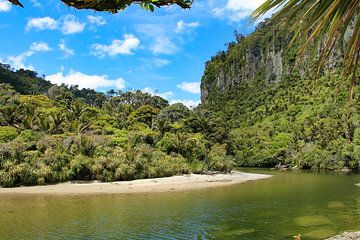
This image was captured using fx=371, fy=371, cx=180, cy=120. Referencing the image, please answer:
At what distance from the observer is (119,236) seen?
784 inches

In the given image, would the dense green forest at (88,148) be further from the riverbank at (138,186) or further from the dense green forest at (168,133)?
the riverbank at (138,186)

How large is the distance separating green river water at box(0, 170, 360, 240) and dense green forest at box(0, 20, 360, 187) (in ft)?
25.8

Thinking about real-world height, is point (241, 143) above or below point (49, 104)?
below

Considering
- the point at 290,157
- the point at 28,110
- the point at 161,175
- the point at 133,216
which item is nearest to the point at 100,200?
the point at 133,216

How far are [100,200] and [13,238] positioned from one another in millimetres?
12973

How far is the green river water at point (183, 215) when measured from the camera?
66.5ft

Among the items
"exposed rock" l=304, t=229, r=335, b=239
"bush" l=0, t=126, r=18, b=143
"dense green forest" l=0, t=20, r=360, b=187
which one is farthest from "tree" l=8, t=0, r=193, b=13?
"bush" l=0, t=126, r=18, b=143

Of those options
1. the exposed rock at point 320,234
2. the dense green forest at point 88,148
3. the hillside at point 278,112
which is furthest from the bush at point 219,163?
the exposed rock at point 320,234

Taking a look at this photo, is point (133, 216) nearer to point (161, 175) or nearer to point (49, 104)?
point (161, 175)

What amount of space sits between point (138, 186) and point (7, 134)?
1900 centimetres

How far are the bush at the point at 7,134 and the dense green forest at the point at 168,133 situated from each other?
0.12 meters

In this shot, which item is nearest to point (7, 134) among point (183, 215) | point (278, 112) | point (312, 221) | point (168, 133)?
point (168, 133)

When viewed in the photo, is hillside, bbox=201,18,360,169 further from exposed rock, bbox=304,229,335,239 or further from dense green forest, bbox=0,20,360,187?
exposed rock, bbox=304,229,335,239

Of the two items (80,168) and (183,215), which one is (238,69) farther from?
(183,215)
